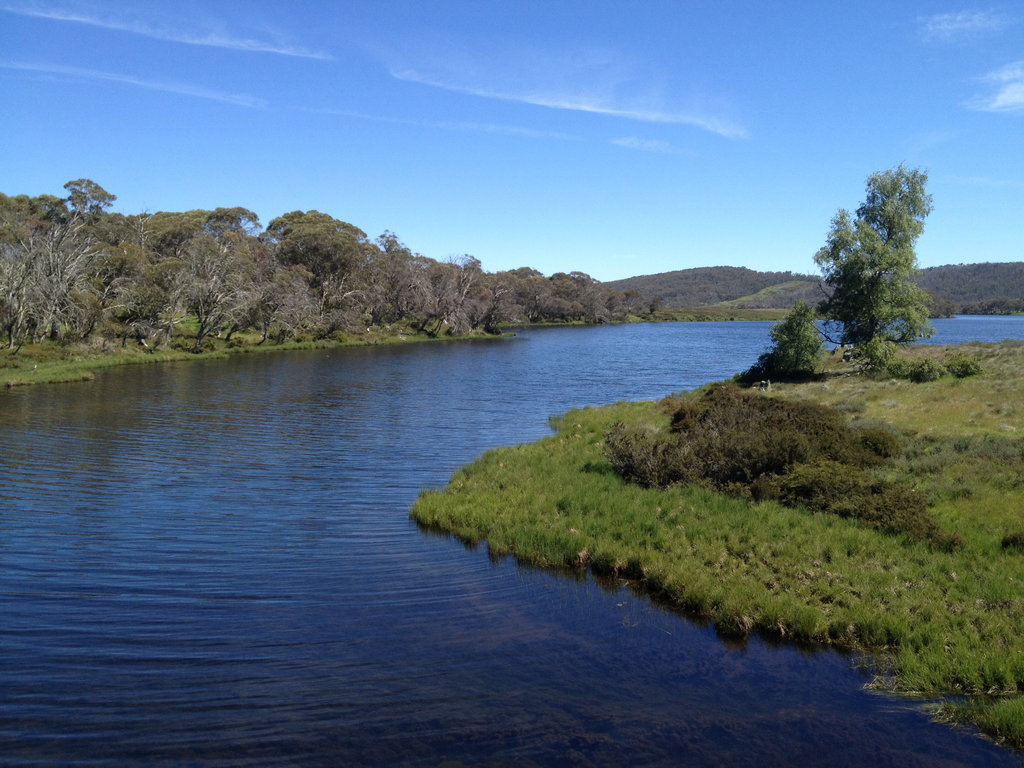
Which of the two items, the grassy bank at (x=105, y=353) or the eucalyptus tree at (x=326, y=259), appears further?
the eucalyptus tree at (x=326, y=259)

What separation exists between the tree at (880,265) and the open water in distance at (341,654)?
92.8 ft

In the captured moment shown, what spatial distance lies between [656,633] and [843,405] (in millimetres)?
19675

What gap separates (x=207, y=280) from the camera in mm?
66625

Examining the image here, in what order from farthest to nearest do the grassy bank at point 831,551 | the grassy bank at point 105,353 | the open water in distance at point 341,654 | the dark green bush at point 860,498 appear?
the grassy bank at point 105,353
the dark green bush at point 860,498
the grassy bank at point 831,551
the open water in distance at point 341,654

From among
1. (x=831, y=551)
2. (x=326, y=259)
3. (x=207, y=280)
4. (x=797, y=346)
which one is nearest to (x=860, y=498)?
(x=831, y=551)

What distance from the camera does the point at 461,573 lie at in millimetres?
13070

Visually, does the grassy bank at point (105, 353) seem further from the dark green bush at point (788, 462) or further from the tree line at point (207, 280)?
the dark green bush at point (788, 462)

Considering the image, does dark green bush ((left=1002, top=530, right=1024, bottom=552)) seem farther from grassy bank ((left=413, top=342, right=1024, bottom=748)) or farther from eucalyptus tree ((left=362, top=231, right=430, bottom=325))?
eucalyptus tree ((left=362, top=231, right=430, bottom=325))

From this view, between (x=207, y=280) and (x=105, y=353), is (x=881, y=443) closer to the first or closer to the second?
(x=105, y=353)

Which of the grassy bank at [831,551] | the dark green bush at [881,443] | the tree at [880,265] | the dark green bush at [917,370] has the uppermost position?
the tree at [880,265]

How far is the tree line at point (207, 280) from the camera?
5391 cm

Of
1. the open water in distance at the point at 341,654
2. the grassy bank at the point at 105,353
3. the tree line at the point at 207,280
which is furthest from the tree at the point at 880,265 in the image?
the tree line at the point at 207,280

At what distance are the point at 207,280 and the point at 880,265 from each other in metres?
59.4

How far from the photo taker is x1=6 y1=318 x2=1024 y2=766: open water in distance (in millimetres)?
7590
